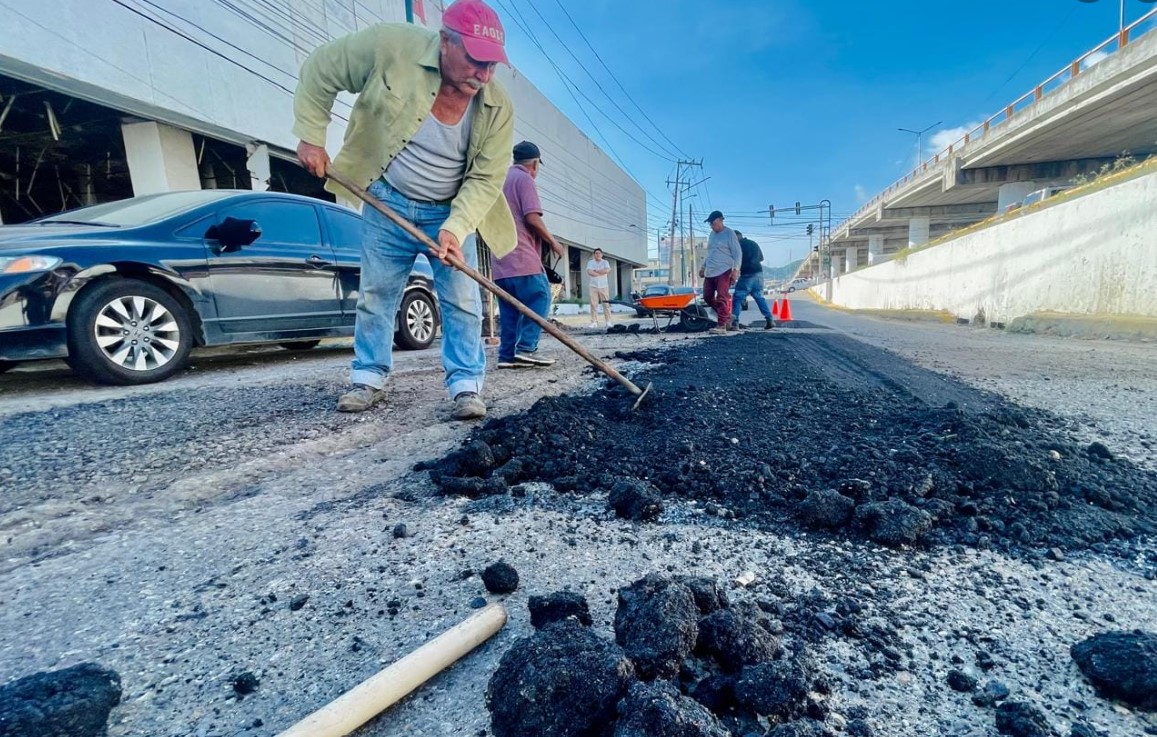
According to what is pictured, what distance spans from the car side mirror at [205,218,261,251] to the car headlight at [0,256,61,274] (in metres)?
0.97

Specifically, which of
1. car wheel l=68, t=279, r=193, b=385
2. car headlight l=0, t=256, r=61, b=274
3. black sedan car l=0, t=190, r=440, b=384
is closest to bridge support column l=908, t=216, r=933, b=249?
black sedan car l=0, t=190, r=440, b=384

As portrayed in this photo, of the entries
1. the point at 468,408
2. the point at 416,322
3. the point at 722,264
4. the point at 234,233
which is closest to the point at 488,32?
the point at 468,408

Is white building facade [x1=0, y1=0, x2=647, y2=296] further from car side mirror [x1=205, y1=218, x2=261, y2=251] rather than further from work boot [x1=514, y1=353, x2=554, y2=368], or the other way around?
work boot [x1=514, y1=353, x2=554, y2=368]

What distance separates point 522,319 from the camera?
14.6 ft

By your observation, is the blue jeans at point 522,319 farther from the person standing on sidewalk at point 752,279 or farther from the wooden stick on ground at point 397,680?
the person standing on sidewalk at point 752,279

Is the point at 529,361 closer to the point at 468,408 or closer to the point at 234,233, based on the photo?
the point at 468,408

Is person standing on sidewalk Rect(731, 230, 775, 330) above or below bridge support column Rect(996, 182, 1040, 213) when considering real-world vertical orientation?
below

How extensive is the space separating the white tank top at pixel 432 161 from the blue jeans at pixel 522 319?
1528 mm

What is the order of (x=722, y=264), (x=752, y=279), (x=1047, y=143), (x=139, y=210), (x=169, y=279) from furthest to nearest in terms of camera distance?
(x=1047, y=143), (x=752, y=279), (x=722, y=264), (x=139, y=210), (x=169, y=279)

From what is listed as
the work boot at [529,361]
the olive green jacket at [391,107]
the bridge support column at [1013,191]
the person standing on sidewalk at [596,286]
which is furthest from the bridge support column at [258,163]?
the bridge support column at [1013,191]

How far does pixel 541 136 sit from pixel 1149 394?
28.1m

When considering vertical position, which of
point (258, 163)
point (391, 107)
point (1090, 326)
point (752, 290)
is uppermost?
point (258, 163)

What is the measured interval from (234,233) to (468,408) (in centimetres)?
297

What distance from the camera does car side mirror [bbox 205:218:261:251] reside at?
13.5ft
